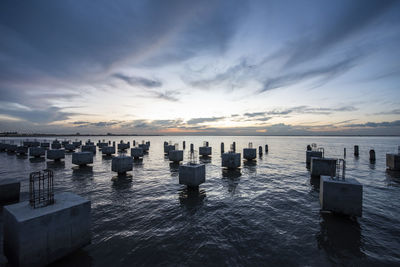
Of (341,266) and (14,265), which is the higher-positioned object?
(14,265)

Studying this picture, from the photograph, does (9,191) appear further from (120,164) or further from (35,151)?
(35,151)

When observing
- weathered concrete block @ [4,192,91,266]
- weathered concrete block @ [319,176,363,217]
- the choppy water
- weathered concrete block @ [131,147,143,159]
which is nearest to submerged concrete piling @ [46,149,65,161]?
weathered concrete block @ [131,147,143,159]

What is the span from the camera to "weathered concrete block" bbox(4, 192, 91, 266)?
15.0 ft

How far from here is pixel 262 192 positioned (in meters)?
12.3

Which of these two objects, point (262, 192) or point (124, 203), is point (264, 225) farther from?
point (124, 203)

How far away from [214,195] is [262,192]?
11.0ft

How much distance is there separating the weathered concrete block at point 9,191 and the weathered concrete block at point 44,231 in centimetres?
738

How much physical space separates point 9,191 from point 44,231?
28.2ft

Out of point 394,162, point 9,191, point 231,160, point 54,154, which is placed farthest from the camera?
point 54,154

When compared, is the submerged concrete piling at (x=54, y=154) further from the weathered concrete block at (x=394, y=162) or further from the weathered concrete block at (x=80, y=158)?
the weathered concrete block at (x=394, y=162)

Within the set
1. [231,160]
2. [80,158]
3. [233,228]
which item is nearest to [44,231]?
[233,228]

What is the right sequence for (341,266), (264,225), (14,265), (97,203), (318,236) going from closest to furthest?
(14,265), (341,266), (318,236), (264,225), (97,203)

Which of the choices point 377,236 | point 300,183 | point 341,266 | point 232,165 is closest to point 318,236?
point 341,266

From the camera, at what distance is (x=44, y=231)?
191 inches
